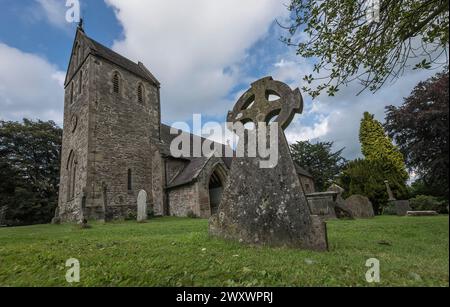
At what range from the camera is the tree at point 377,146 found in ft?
83.9

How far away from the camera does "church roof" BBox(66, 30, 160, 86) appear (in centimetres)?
1984

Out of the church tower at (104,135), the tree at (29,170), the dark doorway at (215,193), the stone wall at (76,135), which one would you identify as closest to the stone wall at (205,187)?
the dark doorway at (215,193)

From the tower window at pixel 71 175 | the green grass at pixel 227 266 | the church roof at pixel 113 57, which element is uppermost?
the church roof at pixel 113 57

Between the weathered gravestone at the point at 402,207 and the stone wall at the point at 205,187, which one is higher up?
the stone wall at the point at 205,187

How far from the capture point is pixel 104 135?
739 inches

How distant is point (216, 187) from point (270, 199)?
63.8 feet

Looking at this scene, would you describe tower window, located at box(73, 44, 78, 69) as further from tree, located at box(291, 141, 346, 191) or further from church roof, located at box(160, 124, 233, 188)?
tree, located at box(291, 141, 346, 191)

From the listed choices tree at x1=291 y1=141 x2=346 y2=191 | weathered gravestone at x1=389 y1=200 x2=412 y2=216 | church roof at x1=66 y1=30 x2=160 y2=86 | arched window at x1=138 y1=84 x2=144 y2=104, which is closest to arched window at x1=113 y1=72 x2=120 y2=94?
church roof at x1=66 y1=30 x2=160 y2=86

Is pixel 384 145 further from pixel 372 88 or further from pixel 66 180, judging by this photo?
pixel 66 180

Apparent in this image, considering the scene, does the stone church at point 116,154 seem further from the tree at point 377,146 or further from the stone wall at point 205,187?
the tree at point 377,146

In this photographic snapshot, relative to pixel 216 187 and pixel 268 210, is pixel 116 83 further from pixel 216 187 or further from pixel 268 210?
pixel 268 210

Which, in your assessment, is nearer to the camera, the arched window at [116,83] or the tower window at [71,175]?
the tower window at [71,175]
